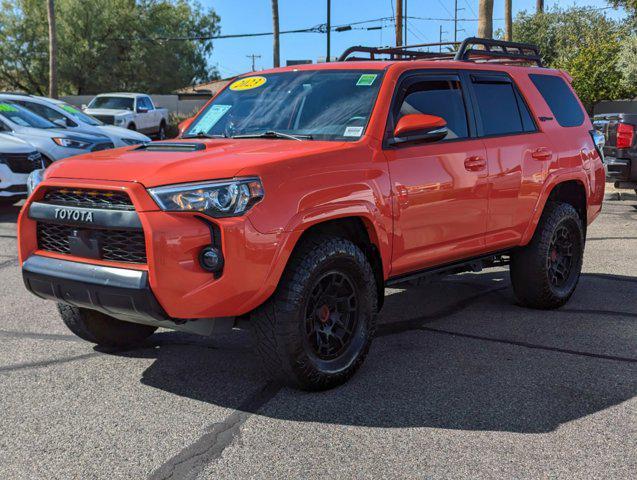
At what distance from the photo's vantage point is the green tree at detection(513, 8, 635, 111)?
28641mm

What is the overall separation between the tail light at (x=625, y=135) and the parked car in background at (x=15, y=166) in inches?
355

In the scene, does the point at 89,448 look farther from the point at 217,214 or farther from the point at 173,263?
the point at 217,214

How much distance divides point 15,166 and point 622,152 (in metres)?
9.25

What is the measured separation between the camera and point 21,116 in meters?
13.6

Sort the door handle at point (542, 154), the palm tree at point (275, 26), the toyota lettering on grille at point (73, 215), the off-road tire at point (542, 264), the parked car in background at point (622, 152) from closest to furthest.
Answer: the toyota lettering on grille at point (73, 215) < the door handle at point (542, 154) < the off-road tire at point (542, 264) < the parked car in background at point (622, 152) < the palm tree at point (275, 26)

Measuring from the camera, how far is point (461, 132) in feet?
17.7

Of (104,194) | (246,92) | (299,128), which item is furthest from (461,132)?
(104,194)

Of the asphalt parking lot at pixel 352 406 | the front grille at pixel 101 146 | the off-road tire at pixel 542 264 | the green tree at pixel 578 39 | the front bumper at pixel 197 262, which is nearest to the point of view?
the asphalt parking lot at pixel 352 406

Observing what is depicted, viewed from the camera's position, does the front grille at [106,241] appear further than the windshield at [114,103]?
No

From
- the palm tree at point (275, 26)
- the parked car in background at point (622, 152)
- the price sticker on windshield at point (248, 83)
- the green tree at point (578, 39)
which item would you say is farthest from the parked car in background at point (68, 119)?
the palm tree at point (275, 26)

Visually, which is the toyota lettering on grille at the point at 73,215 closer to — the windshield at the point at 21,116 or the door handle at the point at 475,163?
the door handle at the point at 475,163

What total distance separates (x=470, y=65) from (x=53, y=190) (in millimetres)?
3146

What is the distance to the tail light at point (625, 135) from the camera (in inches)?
458

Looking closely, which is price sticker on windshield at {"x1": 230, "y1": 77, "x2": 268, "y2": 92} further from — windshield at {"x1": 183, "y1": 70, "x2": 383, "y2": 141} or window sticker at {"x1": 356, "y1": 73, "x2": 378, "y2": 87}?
window sticker at {"x1": 356, "y1": 73, "x2": 378, "y2": 87}
